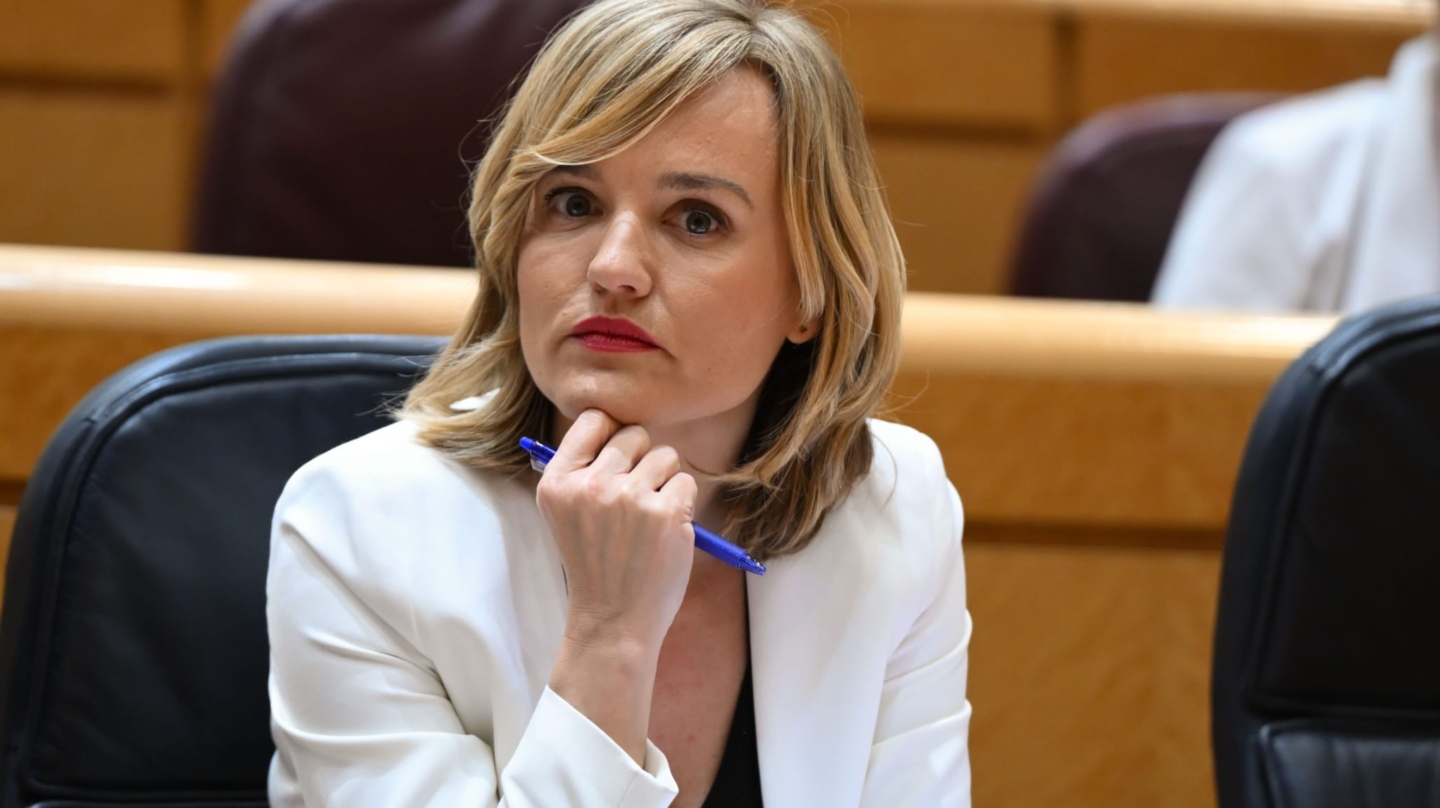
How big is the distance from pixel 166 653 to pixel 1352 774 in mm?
555

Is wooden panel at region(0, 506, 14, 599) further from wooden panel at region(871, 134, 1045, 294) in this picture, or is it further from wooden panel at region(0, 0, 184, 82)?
wooden panel at region(871, 134, 1045, 294)

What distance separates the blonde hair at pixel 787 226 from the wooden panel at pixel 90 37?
1.01 meters

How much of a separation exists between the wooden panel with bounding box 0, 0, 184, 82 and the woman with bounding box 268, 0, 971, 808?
1018mm

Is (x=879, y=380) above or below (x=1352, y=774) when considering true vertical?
above

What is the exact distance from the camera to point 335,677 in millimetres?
648

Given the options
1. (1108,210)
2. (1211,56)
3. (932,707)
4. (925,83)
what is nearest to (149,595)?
(932,707)

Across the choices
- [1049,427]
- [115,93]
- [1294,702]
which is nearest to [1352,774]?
[1294,702]

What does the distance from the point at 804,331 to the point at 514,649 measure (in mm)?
196

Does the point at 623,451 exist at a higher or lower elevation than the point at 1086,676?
higher

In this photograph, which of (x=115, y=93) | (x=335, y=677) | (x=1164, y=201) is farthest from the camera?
(x=115, y=93)

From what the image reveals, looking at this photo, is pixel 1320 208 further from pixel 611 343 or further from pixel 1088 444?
pixel 611 343

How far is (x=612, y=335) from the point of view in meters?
0.67

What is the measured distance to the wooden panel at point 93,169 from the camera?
5.32 ft

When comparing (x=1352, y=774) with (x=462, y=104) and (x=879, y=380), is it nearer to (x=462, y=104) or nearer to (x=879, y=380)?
(x=879, y=380)
